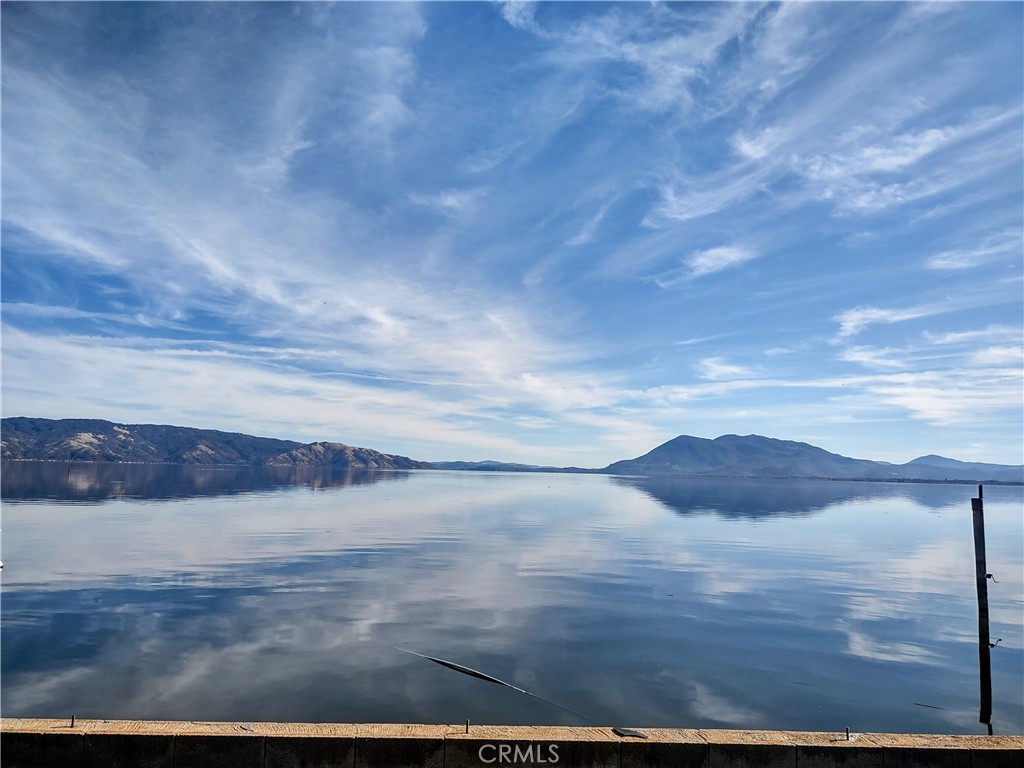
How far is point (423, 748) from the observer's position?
11305mm

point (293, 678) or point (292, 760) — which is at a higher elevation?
point (292, 760)

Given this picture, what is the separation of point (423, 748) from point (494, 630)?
16.1 m

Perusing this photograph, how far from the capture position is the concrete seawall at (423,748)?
11047 mm

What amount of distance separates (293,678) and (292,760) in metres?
10.1

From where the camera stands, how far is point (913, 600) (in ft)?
122

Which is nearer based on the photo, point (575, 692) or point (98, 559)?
point (575, 692)

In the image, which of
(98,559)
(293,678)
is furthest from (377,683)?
(98,559)

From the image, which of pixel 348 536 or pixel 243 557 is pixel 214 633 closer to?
pixel 243 557

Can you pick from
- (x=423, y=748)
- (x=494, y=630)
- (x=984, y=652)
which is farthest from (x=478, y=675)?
(x=984, y=652)

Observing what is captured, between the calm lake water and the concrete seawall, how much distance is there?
6.43 m

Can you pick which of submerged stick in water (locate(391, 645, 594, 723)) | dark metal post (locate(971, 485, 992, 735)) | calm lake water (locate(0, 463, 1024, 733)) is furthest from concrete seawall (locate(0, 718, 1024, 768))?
dark metal post (locate(971, 485, 992, 735))

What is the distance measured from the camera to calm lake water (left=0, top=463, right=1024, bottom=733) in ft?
61.9

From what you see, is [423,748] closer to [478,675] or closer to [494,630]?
[478,675]

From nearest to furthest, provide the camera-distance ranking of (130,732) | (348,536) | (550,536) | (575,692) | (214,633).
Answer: (130,732) → (575,692) → (214,633) → (348,536) → (550,536)
